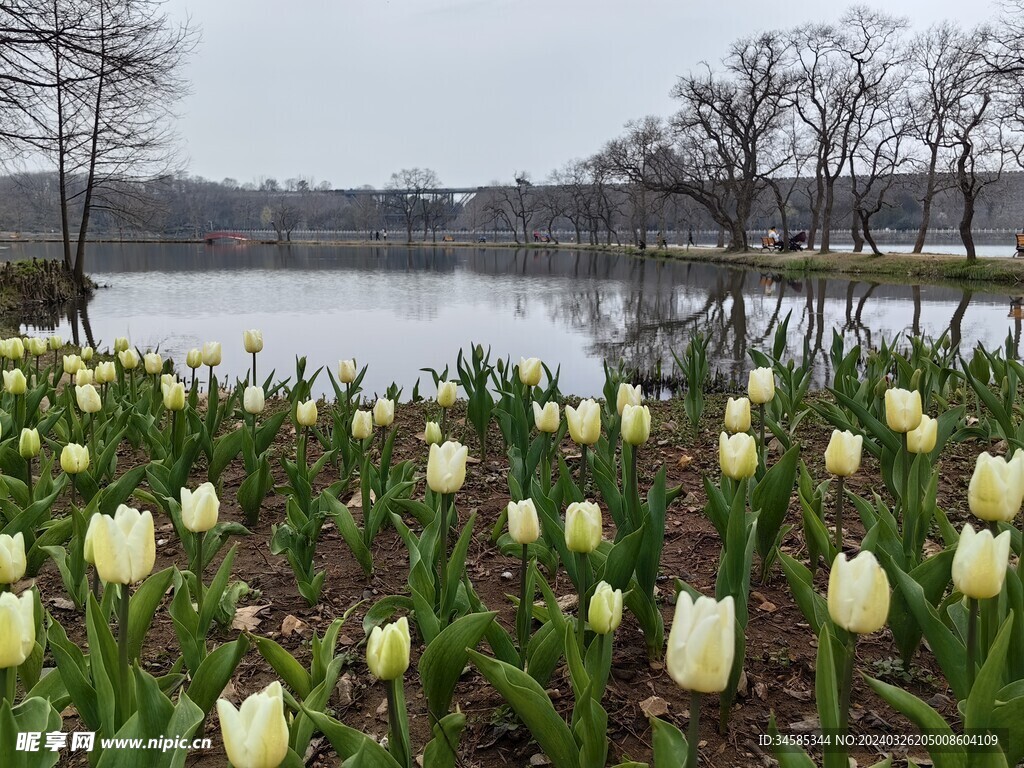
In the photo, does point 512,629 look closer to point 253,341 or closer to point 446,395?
point 446,395

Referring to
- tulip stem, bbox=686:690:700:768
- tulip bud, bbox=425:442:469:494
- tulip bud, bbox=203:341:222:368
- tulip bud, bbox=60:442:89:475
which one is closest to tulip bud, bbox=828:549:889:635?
tulip stem, bbox=686:690:700:768

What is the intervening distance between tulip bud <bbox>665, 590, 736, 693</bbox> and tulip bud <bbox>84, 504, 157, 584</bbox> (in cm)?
94

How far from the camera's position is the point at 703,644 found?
1.02 meters

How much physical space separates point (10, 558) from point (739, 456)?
1686 millimetres

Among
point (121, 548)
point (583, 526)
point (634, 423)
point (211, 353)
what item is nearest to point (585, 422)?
point (634, 423)

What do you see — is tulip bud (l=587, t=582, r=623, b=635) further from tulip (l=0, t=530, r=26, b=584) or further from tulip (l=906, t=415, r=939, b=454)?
tulip (l=906, t=415, r=939, b=454)

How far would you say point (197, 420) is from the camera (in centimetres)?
335

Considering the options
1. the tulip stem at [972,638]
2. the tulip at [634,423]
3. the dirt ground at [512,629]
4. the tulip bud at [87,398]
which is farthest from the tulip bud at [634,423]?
the tulip bud at [87,398]

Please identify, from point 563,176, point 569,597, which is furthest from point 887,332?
point 563,176

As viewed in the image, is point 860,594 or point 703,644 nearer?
point 703,644

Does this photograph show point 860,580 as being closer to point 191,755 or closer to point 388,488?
point 191,755

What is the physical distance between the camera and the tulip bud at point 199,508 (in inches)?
71.2

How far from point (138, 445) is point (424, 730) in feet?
8.17

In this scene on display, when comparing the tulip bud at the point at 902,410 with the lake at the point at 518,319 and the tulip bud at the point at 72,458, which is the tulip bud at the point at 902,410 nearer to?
the tulip bud at the point at 72,458
